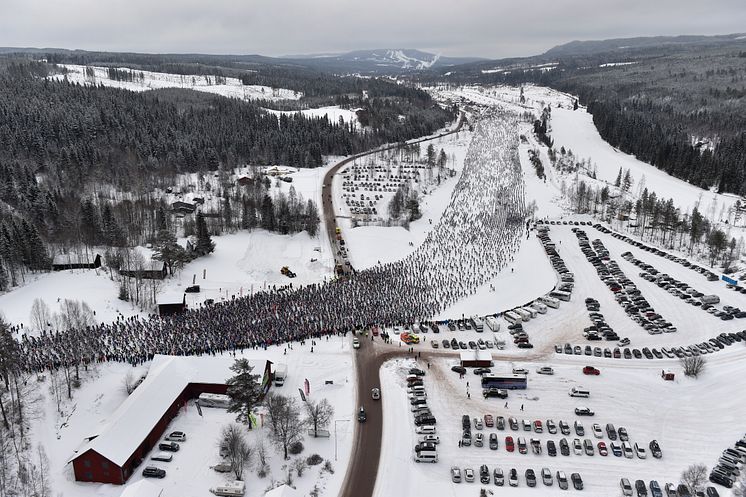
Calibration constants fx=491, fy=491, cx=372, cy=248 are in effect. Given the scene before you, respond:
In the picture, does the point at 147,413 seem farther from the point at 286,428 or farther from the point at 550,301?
the point at 550,301

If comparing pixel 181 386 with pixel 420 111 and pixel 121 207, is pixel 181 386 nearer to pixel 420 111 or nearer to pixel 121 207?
pixel 121 207

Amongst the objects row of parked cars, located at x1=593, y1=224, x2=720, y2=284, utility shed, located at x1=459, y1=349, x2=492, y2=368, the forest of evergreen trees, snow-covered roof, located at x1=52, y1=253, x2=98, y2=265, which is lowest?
utility shed, located at x1=459, y1=349, x2=492, y2=368

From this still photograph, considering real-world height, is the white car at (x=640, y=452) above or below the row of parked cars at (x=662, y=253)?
below

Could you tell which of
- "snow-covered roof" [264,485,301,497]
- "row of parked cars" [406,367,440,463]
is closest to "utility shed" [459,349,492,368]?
"row of parked cars" [406,367,440,463]

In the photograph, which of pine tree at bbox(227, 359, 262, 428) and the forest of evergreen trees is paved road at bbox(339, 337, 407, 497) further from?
the forest of evergreen trees

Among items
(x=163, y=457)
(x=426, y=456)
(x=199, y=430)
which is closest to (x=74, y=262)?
(x=199, y=430)

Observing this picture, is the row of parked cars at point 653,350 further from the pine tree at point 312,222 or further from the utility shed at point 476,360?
the pine tree at point 312,222

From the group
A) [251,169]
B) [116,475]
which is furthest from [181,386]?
[251,169]

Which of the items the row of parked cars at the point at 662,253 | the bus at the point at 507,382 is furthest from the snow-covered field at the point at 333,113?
the bus at the point at 507,382
